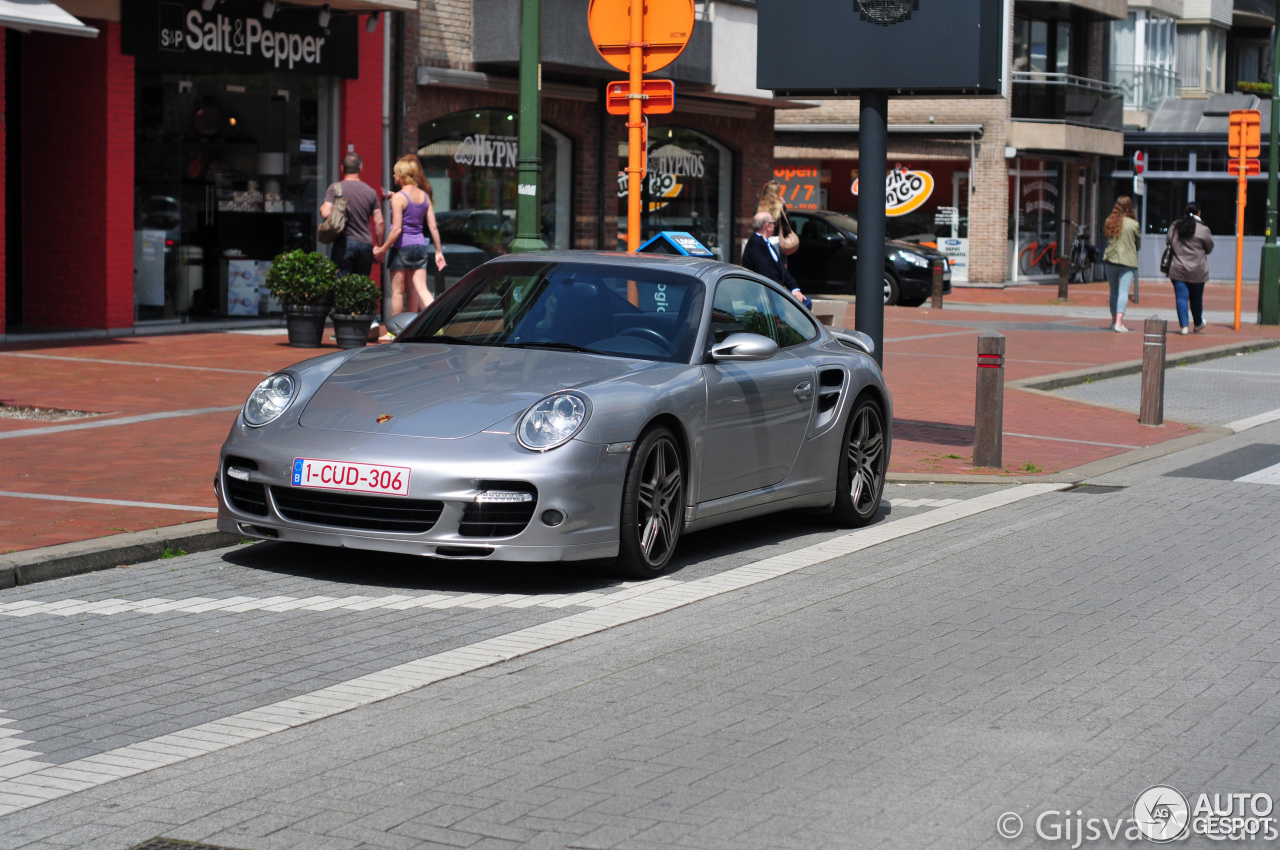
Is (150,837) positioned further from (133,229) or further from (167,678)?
(133,229)

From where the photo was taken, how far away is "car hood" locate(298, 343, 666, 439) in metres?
7.21

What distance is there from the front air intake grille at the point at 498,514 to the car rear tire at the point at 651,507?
19.4 inches

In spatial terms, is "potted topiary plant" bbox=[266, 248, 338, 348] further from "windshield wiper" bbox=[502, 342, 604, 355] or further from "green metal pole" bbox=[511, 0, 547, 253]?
"windshield wiper" bbox=[502, 342, 604, 355]

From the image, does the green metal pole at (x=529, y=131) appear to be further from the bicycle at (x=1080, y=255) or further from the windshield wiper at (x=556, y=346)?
the bicycle at (x=1080, y=255)

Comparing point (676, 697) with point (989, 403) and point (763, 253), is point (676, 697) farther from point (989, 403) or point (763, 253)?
point (763, 253)

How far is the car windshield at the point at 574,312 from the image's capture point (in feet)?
26.6

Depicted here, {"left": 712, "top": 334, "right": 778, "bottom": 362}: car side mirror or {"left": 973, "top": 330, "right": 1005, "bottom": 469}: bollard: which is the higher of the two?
{"left": 712, "top": 334, "right": 778, "bottom": 362}: car side mirror

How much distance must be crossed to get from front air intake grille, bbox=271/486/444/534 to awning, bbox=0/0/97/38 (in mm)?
9624

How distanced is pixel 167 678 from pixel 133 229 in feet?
45.2

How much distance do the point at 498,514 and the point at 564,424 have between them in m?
0.47

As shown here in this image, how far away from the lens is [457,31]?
74.6 ft

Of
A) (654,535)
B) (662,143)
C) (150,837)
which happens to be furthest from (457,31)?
(150,837)

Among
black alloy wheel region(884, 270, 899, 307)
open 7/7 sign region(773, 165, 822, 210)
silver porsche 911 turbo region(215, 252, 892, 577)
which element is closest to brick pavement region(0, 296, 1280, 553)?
silver porsche 911 turbo region(215, 252, 892, 577)

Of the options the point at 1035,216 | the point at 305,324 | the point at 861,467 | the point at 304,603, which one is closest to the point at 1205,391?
the point at 305,324
